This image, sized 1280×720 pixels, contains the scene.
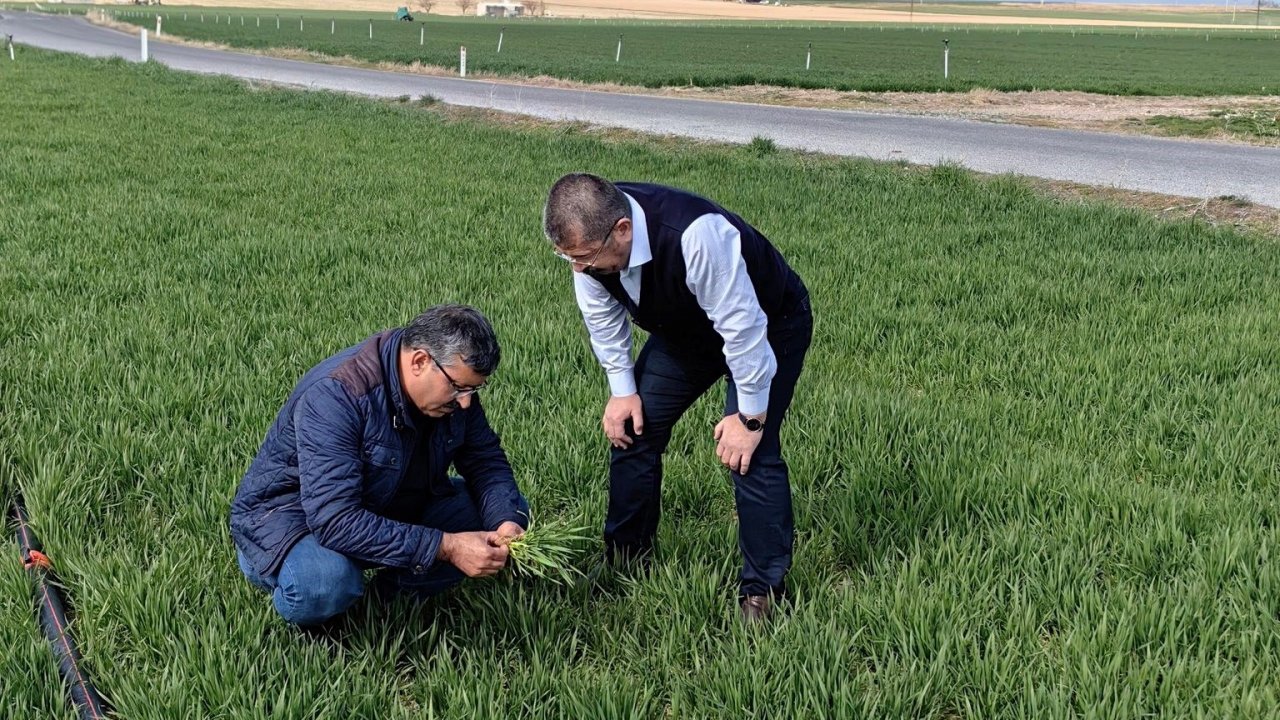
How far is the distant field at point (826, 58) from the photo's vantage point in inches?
1037

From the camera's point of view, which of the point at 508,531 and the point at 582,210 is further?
the point at 508,531

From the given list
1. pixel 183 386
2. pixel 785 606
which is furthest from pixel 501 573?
pixel 183 386

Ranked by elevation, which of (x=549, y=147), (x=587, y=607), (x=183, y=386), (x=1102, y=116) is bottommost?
(x=587, y=607)

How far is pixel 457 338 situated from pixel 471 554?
596mm

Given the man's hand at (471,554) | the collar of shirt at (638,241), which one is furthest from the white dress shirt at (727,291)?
the man's hand at (471,554)

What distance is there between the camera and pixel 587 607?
9.94ft

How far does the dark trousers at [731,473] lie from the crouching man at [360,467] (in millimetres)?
532

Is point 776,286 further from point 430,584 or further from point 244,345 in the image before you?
point 244,345

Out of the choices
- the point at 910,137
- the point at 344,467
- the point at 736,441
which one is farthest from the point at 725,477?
the point at 910,137

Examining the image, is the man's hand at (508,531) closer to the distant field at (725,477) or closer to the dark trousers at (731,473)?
the distant field at (725,477)

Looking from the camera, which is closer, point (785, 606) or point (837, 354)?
point (785, 606)

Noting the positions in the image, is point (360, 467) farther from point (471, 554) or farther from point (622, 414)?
point (622, 414)

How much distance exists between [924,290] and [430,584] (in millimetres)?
4571

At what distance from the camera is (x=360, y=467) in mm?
2580
